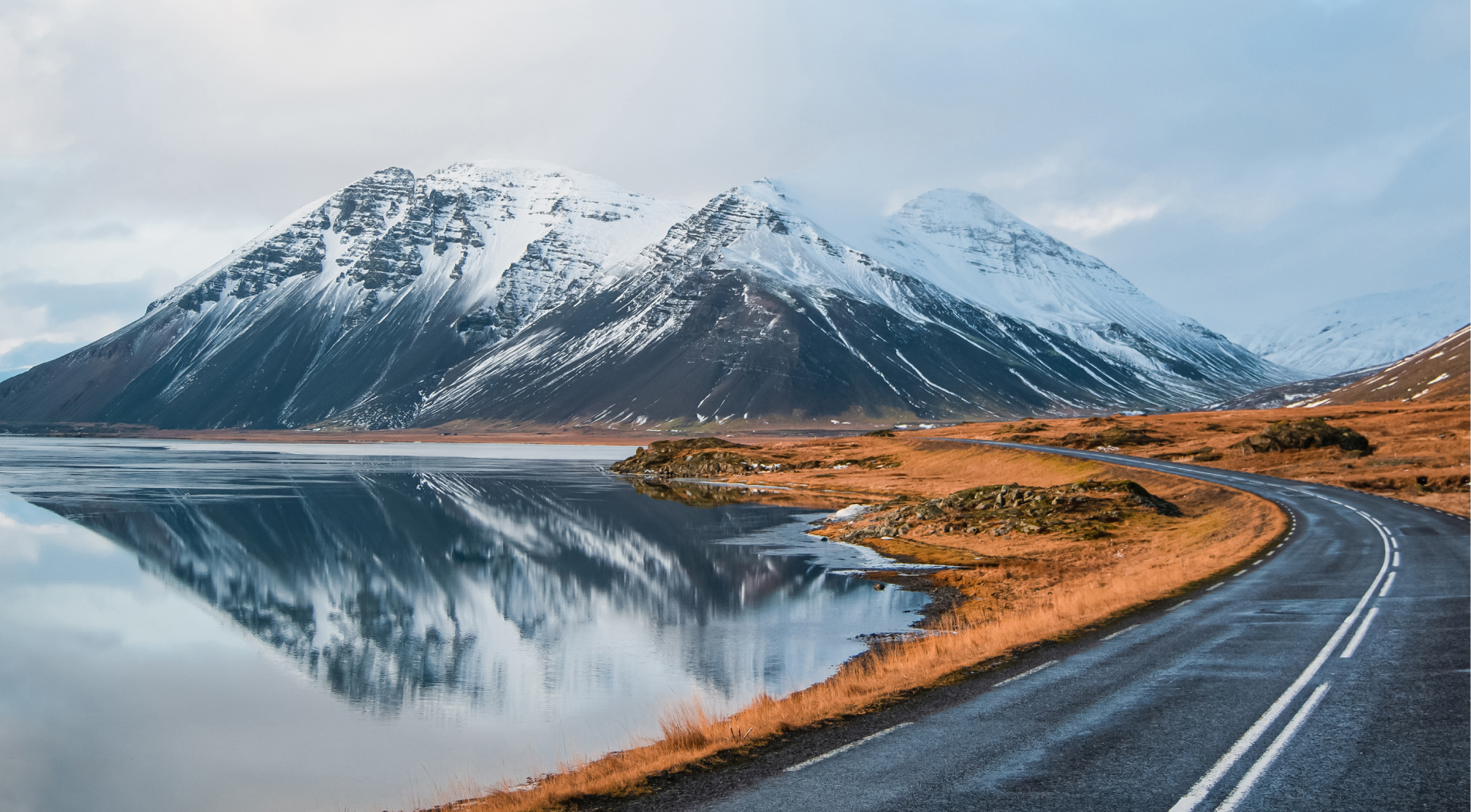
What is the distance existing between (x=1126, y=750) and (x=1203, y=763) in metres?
1.10

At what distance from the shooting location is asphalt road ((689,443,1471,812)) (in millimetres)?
13188

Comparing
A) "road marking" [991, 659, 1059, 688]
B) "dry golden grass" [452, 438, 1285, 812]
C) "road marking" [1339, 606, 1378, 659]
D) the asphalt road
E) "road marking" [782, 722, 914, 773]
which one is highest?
"road marking" [1339, 606, 1378, 659]

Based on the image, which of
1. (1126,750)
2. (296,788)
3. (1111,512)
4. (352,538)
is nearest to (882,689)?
(1126,750)

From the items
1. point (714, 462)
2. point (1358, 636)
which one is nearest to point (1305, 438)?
point (714, 462)

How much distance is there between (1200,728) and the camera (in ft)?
51.7

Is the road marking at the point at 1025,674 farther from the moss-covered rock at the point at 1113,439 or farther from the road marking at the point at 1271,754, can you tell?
the moss-covered rock at the point at 1113,439

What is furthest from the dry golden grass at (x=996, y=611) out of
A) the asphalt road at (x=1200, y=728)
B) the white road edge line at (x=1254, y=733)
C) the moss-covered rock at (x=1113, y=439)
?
the moss-covered rock at (x=1113, y=439)

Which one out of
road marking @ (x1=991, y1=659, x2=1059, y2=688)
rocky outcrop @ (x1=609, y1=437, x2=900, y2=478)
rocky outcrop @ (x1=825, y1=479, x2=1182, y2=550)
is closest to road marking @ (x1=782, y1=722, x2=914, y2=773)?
road marking @ (x1=991, y1=659, x2=1059, y2=688)

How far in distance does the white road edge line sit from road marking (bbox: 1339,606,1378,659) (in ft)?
0.77

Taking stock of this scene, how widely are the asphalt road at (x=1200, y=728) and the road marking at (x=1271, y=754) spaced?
0.12 feet

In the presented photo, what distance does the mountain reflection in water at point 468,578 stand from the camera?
103 ft

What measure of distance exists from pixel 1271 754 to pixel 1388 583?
742 inches

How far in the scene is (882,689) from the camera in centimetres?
2030

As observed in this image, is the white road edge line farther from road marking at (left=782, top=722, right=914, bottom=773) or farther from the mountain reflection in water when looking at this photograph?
the mountain reflection in water
